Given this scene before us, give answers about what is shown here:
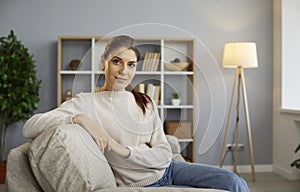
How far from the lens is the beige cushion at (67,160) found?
1214 millimetres

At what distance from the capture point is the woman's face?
1.10 meters

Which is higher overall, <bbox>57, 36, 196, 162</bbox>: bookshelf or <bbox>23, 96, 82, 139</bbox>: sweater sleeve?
<bbox>57, 36, 196, 162</bbox>: bookshelf

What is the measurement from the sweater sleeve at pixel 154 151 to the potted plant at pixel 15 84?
2.82m

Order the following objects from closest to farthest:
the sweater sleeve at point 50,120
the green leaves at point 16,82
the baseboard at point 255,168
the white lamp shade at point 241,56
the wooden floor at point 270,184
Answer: the sweater sleeve at point 50,120 → the wooden floor at point 270,184 → the green leaves at point 16,82 → the white lamp shade at point 241,56 → the baseboard at point 255,168

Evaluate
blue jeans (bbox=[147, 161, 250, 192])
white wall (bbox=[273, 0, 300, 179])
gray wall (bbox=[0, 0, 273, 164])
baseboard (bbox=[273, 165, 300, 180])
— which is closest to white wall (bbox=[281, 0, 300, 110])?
white wall (bbox=[273, 0, 300, 179])

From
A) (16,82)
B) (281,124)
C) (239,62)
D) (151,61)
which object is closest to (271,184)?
(281,124)

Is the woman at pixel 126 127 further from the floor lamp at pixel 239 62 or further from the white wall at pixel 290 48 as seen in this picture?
the white wall at pixel 290 48

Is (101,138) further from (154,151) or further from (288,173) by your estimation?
(288,173)

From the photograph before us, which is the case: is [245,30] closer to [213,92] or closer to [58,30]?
[58,30]

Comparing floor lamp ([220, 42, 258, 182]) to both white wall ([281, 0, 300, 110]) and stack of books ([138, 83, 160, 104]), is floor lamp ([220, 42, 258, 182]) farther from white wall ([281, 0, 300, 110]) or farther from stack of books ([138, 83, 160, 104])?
stack of books ([138, 83, 160, 104])

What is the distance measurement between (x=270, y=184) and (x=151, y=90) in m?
3.15

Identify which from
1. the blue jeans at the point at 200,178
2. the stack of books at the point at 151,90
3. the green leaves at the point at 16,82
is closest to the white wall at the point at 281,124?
the green leaves at the point at 16,82

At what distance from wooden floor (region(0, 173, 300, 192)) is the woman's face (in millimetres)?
2894

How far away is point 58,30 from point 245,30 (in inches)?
83.4
